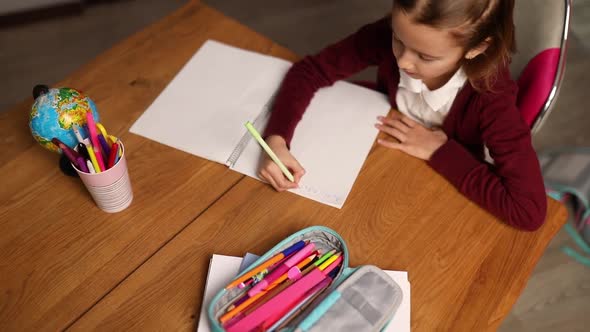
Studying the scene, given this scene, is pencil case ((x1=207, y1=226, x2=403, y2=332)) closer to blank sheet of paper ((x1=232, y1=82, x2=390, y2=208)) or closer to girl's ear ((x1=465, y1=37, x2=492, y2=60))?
Answer: blank sheet of paper ((x1=232, y1=82, x2=390, y2=208))

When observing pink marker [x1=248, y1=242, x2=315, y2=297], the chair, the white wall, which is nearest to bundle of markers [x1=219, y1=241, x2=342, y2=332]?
pink marker [x1=248, y1=242, x2=315, y2=297]

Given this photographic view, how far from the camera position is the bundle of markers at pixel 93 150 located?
0.79 m

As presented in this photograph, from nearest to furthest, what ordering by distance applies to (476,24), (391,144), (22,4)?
(476,24)
(391,144)
(22,4)

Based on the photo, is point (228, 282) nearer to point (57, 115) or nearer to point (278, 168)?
point (278, 168)

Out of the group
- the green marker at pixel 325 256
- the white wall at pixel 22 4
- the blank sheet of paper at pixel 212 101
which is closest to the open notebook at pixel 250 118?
the blank sheet of paper at pixel 212 101

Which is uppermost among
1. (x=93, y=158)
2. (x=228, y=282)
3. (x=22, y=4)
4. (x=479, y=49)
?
(x=479, y=49)

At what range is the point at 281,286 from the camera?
76 centimetres

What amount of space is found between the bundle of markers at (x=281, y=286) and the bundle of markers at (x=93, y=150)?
277 mm

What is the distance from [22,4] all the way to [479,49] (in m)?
2.06

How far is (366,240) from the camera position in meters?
0.87

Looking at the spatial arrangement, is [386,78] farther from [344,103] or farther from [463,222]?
[463,222]

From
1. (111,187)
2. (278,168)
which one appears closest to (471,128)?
(278,168)

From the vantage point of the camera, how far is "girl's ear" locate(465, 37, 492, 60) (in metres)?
0.91

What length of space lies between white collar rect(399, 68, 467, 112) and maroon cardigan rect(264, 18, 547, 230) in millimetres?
17
